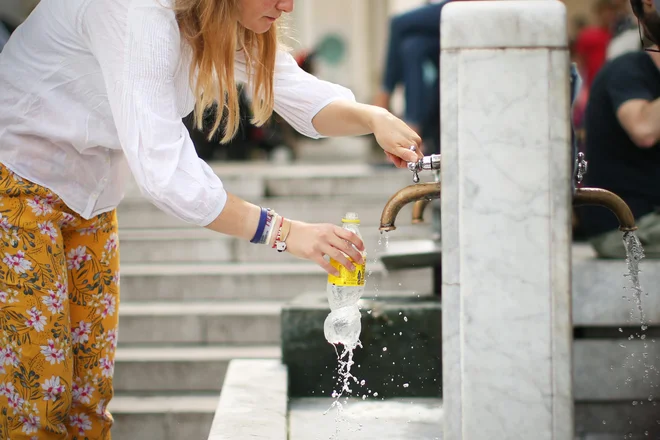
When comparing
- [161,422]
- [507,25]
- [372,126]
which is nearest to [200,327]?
[161,422]

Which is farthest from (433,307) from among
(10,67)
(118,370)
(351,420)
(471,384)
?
(118,370)

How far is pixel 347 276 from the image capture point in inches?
95.6

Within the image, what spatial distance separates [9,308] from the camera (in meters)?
2.53

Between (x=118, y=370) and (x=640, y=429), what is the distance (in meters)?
2.86

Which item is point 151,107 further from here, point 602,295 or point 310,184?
point 310,184

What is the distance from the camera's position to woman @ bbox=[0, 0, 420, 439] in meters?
2.27

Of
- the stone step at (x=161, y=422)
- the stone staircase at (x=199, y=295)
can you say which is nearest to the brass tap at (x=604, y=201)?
the stone staircase at (x=199, y=295)

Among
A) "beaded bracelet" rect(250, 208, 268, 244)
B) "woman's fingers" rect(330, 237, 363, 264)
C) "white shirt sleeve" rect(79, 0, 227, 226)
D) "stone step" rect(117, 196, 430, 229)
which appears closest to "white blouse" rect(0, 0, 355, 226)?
"white shirt sleeve" rect(79, 0, 227, 226)

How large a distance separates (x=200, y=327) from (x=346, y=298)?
9.00 feet

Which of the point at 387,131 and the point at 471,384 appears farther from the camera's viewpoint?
the point at 387,131

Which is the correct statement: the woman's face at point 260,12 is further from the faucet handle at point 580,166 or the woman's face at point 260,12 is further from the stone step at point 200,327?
the stone step at point 200,327

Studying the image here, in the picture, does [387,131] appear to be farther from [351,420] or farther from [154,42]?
[351,420]

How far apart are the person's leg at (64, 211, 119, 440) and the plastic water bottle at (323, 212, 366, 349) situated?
0.72 metres

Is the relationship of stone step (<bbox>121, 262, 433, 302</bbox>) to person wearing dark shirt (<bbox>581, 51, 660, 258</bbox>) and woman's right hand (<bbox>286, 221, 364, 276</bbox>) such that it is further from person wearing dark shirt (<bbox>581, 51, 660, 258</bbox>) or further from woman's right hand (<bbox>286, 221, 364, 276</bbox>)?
woman's right hand (<bbox>286, 221, 364, 276</bbox>)
